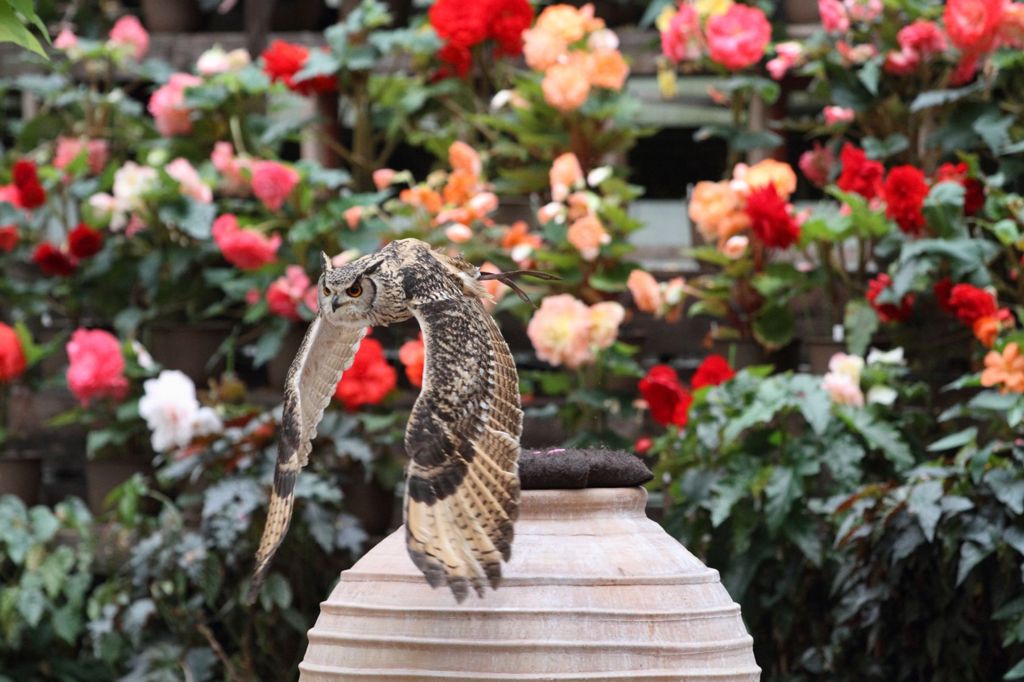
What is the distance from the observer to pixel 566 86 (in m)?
4.03

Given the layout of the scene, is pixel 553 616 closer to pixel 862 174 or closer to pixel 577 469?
pixel 577 469

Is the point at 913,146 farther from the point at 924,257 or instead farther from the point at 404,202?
the point at 404,202

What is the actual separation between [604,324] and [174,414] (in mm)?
1020

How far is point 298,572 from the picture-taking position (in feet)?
12.6

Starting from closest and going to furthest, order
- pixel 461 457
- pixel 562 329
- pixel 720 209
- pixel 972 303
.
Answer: pixel 461 457 < pixel 972 303 < pixel 562 329 < pixel 720 209

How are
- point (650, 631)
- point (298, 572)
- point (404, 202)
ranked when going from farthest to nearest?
1. point (404, 202)
2. point (298, 572)
3. point (650, 631)

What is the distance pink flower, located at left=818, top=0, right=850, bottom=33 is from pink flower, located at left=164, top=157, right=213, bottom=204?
163cm

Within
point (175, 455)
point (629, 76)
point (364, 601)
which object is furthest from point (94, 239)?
point (364, 601)

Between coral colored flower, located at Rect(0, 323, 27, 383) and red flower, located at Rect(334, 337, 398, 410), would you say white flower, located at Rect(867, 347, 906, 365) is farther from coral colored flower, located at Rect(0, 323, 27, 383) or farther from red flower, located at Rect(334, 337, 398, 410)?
coral colored flower, located at Rect(0, 323, 27, 383)

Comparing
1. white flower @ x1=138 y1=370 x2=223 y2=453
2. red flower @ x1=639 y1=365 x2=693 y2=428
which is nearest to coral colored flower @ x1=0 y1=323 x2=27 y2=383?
white flower @ x1=138 y1=370 x2=223 y2=453

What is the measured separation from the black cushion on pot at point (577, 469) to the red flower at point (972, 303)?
4.77ft

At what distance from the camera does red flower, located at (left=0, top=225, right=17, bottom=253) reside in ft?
14.9

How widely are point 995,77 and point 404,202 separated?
1434 mm

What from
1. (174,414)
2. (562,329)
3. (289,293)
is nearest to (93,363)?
(174,414)
